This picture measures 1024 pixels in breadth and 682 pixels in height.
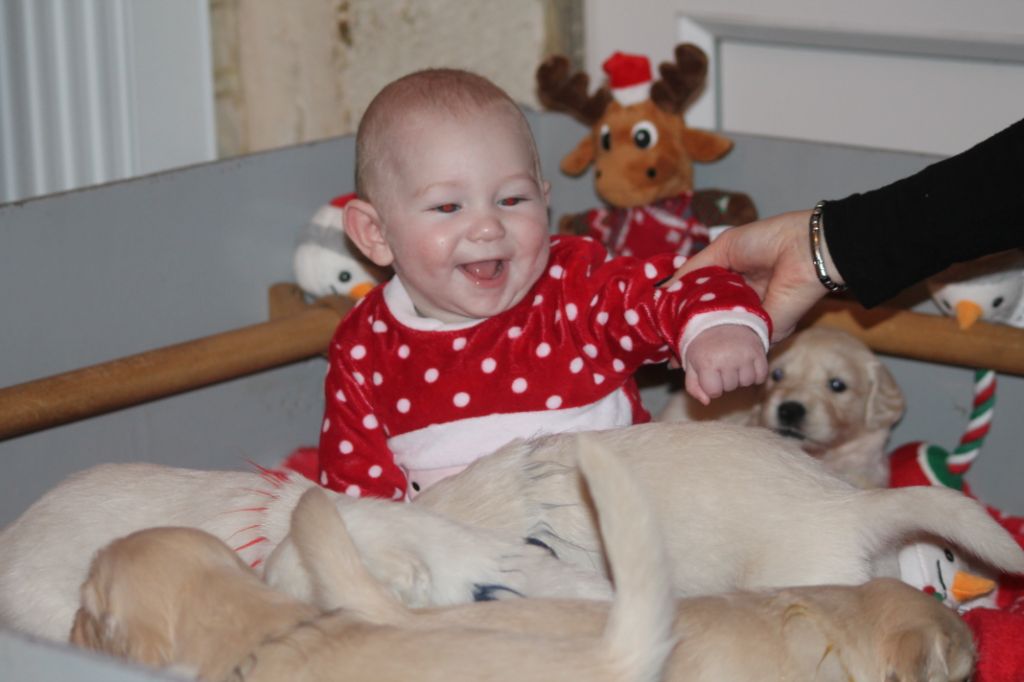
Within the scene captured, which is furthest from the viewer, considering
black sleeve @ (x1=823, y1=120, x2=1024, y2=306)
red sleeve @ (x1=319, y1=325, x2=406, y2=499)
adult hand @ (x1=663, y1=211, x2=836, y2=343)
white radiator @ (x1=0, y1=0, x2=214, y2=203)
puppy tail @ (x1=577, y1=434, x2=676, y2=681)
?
white radiator @ (x1=0, y1=0, x2=214, y2=203)

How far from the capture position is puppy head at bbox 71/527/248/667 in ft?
2.90

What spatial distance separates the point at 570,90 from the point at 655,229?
0.26 m

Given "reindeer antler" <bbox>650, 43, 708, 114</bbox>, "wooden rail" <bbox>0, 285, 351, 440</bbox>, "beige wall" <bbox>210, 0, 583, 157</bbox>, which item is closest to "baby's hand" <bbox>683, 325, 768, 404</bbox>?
"wooden rail" <bbox>0, 285, 351, 440</bbox>

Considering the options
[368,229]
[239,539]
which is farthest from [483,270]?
[239,539]

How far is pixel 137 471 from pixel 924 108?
1.27m

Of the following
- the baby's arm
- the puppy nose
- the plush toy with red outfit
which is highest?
the baby's arm

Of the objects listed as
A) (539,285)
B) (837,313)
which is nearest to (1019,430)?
(837,313)

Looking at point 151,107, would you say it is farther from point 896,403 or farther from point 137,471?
point 896,403

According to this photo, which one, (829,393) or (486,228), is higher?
(486,228)

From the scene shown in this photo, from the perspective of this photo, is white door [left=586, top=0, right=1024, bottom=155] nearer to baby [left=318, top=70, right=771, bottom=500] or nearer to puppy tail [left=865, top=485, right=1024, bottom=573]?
baby [left=318, top=70, right=771, bottom=500]

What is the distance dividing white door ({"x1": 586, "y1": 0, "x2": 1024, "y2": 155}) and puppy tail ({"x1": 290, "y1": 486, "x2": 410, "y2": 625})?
130 centimetres

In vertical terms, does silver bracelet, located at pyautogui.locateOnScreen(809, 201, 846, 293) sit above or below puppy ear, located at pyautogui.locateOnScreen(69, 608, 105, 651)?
above

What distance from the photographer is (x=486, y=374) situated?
1449mm

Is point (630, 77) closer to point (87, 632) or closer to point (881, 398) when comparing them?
point (881, 398)
